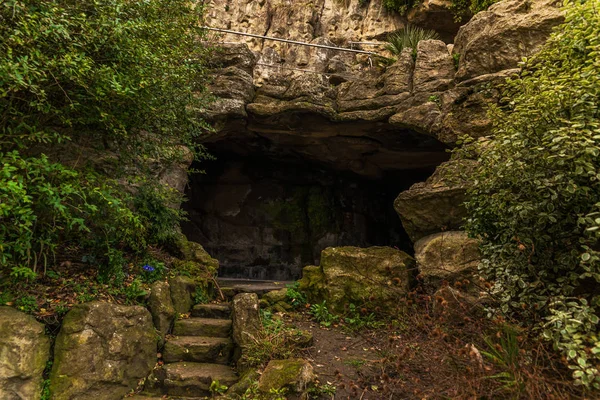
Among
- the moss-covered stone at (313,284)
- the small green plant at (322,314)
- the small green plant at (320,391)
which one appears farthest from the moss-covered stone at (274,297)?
the small green plant at (320,391)

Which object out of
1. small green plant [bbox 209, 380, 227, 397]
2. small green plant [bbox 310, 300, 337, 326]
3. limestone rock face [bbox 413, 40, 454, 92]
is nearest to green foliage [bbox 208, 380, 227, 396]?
small green plant [bbox 209, 380, 227, 397]

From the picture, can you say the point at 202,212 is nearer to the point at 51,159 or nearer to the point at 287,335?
the point at 51,159

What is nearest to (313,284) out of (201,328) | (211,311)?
(211,311)

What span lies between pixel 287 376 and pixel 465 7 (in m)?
11.1

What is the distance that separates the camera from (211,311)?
6410mm

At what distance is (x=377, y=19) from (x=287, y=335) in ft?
37.0

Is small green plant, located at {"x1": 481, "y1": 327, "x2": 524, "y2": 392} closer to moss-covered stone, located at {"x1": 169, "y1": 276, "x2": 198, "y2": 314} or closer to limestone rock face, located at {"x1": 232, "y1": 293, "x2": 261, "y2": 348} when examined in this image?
limestone rock face, located at {"x1": 232, "y1": 293, "x2": 261, "y2": 348}

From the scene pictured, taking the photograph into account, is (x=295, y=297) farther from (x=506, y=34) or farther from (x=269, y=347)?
(x=506, y=34)

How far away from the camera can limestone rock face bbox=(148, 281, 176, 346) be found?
217 inches

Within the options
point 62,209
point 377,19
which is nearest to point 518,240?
point 62,209

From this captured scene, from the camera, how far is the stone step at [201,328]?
5.84m

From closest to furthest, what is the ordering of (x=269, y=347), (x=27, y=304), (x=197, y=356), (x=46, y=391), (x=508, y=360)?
(x=508, y=360)
(x=46, y=391)
(x=27, y=304)
(x=269, y=347)
(x=197, y=356)

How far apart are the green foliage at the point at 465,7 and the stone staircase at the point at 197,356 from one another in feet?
32.7

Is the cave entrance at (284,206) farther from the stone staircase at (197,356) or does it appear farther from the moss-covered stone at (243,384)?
the moss-covered stone at (243,384)
